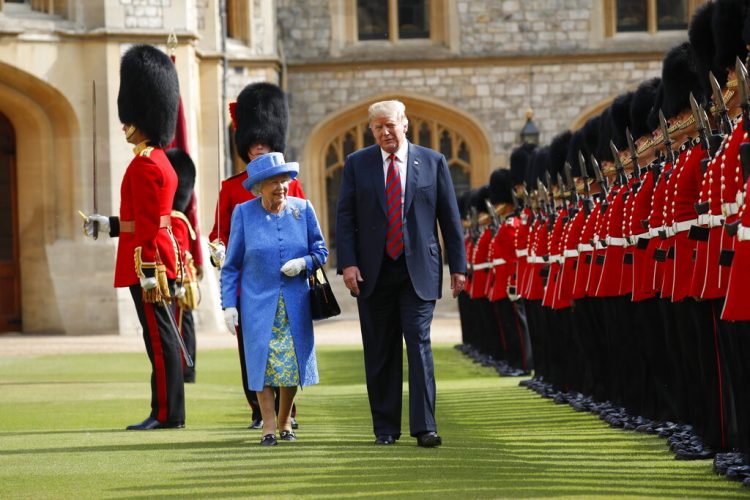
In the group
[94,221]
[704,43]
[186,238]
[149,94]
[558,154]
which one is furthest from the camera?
[558,154]

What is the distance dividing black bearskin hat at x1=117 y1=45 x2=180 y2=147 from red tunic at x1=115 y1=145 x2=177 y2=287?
0.43m

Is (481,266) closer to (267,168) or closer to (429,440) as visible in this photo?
(267,168)

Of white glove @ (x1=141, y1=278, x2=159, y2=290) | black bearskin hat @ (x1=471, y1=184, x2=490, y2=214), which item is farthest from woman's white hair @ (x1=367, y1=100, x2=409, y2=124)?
black bearskin hat @ (x1=471, y1=184, x2=490, y2=214)

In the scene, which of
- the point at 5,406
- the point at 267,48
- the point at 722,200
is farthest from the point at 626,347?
the point at 267,48

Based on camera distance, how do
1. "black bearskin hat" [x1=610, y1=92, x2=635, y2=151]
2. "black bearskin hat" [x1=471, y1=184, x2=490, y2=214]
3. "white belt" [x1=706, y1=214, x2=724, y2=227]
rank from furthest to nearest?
"black bearskin hat" [x1=471, y1=184, x2=490, y2=214] < "black bearskin hat" [x1=610, y1=92, x2=635, y2=151] < "white belt" [x1=706, y1=214, x2=724, y2=227]

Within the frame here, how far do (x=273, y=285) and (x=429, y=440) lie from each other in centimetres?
99

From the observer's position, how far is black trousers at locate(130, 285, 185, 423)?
8016 millimetres

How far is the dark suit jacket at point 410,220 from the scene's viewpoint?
700 centimetres

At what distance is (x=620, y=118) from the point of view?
9.42 metres

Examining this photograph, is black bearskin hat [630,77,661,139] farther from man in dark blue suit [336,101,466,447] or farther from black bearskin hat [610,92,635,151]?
man in dark blue suit [336,101,466,447]

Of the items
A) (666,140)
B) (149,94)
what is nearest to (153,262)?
(149,94)

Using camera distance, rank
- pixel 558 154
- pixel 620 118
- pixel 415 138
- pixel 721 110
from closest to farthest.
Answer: pixel 721 110 < pixel 620 118 < pixel 558 154 < pixel 415 138

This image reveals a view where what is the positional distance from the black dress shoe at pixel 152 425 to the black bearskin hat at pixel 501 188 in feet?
23.4

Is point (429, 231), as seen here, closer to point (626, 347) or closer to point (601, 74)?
point (626, 347)
